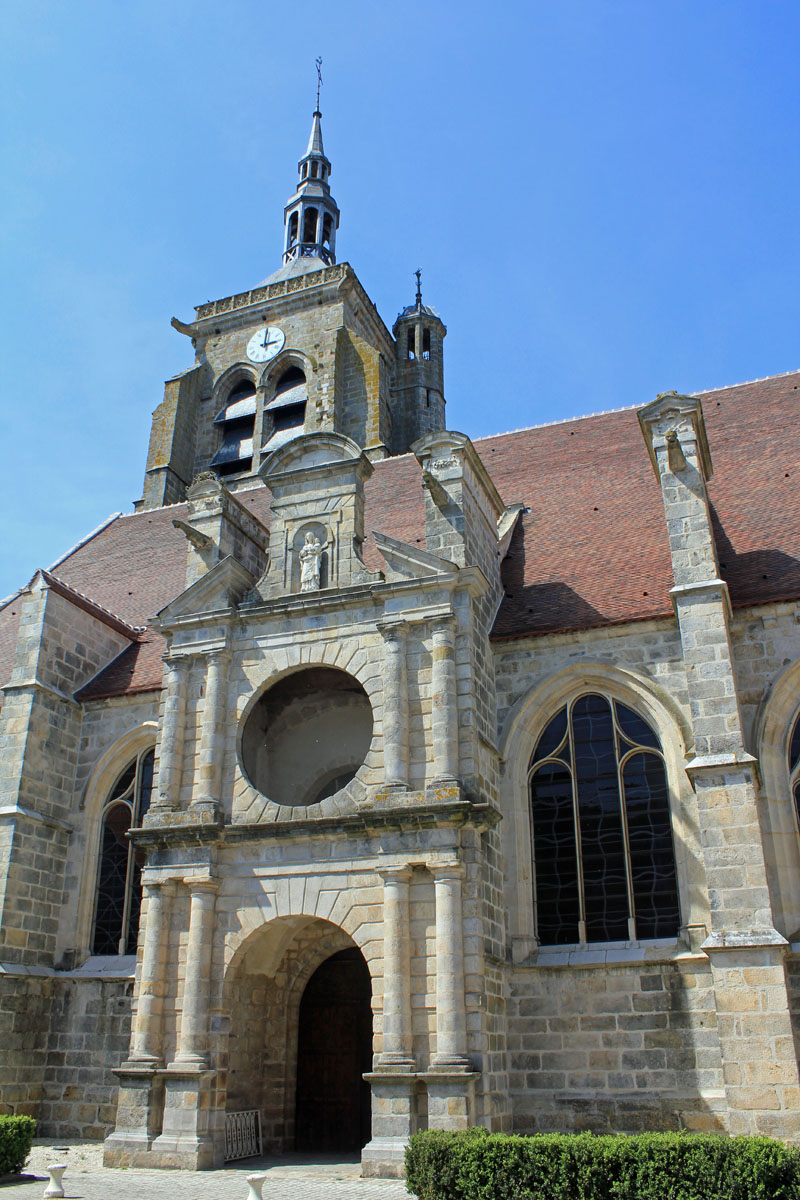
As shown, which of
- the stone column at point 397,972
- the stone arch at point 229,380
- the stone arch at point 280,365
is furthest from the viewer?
the stone arch at point 229,380

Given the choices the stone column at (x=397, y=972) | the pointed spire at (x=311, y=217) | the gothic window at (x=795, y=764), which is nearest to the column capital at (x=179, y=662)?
the stone column at (x=397, y=972)

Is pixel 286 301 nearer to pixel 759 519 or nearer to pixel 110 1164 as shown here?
pixel 759 519

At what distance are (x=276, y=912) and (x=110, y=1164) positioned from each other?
3093 mm

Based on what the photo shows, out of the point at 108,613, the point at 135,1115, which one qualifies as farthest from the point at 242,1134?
the point at 108,613

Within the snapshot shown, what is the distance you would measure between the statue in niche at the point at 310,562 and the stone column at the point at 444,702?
77.1 inches

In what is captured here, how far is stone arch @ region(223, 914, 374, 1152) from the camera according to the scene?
12.2 metres

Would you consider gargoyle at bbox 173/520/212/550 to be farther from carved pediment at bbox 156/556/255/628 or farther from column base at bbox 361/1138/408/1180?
column base at bbox 361/1138/408/1180

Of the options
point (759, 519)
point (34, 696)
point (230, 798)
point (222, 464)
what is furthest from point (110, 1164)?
point (222, 464)

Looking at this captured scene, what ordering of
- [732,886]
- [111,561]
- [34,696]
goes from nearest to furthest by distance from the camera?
[732,886] → [34,696] → [111,561]

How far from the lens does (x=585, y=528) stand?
1609cm

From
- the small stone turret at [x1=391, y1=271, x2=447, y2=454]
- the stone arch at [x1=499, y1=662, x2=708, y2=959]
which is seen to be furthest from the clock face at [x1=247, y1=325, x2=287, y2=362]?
the stone arch at [x1=499, y1=662, x2=708, y2=959]

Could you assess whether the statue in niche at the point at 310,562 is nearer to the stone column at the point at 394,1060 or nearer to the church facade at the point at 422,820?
the church facade at the point at 422,820

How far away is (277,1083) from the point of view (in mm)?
12906

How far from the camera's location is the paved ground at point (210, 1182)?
9.16m
